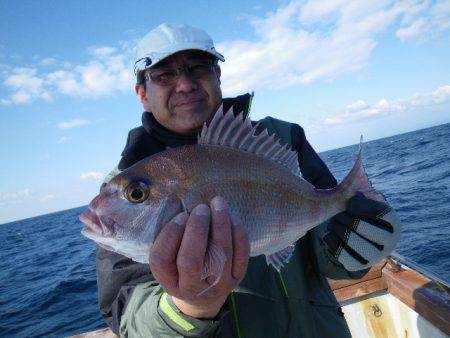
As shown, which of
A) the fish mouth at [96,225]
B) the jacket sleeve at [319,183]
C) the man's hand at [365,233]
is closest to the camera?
the fish mouth at [96,225]

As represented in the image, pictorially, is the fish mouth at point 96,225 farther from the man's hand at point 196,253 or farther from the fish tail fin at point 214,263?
the fish tail fin at point 214,263

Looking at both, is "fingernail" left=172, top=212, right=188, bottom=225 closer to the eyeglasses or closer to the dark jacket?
the dark jacket

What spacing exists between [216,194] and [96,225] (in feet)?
2.47

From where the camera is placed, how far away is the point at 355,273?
3055 mm

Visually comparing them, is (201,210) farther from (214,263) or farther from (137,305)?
(137,305)

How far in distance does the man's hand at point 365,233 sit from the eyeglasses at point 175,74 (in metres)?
1.79

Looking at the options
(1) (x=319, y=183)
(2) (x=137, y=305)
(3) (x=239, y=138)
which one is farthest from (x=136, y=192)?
(1) (x=319, y=183)

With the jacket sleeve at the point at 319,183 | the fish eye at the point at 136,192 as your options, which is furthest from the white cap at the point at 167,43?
the fish eye at the point at 136,192

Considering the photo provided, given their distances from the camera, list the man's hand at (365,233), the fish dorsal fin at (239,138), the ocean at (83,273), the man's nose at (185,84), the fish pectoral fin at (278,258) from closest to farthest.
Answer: the fish dorsal fin at (239,138)
the fish pectoral fin at (278,258)
the man's hand at (365,233)
the man's nose at (185,84)
the ocean at (83,273)

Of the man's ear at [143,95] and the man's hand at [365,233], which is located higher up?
the man's ear at [143,95]

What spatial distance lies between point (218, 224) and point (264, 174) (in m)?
0.59

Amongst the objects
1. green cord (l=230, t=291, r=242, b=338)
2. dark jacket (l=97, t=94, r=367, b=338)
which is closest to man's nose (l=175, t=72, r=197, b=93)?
dark jacket (l=97, t=94, r=367, b=338)

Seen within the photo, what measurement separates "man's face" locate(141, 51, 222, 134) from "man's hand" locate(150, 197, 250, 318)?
135 centimetres

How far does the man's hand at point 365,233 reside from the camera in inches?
103
